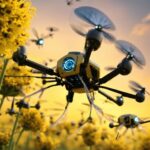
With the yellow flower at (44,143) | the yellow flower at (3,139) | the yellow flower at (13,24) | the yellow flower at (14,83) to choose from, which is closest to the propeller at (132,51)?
the yellow flower at (13,24)

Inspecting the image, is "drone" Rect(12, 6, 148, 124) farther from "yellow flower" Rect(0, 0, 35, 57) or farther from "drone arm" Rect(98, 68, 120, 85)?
"yellow flower" Rect(0, 0, 35, 57)

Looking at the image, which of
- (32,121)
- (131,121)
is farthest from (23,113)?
(131,121)

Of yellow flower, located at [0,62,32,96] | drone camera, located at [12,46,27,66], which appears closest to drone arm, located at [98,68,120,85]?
drone camera, located at [12,46,27,66]

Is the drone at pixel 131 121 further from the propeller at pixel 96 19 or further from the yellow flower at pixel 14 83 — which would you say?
the yellow flower at pixel 14 83

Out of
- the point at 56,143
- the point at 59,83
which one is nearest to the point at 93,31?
the point at 59,83

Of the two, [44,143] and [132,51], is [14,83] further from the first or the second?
[132,51]

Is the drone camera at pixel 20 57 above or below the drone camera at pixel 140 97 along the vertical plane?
above
